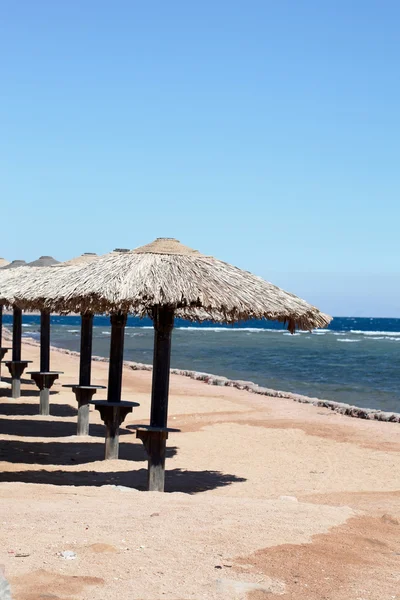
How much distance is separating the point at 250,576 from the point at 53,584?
1.36 m

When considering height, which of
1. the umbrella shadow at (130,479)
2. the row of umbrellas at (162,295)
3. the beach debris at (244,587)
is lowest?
→ the umbrella shadow at (130,479)

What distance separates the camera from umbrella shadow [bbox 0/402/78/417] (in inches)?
629

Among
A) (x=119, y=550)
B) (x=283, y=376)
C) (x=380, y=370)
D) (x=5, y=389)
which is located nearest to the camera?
(x=119, y=550)

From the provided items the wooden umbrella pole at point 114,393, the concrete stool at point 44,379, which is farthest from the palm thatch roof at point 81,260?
the concrete stool at point 44,379

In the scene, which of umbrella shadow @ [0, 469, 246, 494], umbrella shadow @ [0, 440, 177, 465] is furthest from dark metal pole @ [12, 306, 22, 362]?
umbrella shadow @ [0, 469, 246, 494]

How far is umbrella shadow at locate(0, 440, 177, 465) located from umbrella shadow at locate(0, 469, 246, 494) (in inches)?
33.6

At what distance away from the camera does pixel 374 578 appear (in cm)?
580

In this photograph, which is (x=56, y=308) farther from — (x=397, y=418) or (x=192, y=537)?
(x=397, y=418)

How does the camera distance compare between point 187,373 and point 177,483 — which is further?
point 187,373

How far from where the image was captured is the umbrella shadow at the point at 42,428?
45.0 feet

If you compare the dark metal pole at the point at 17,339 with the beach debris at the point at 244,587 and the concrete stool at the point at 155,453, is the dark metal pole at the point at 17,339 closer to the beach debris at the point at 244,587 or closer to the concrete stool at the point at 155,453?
the concrete stool at the point at 155,453

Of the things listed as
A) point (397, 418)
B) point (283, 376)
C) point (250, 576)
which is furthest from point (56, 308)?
point (283, 376)

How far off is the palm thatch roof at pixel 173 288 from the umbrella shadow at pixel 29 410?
6364 millimetres

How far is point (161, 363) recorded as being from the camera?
9.16 m
